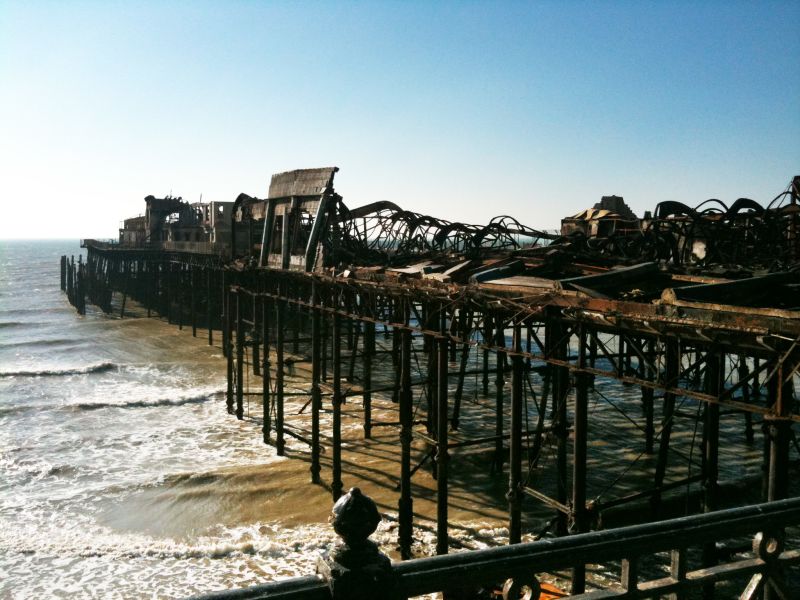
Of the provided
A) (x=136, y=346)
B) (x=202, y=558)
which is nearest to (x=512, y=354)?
(x=202, y=558)

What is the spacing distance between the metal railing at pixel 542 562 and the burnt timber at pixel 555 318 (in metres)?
3.92

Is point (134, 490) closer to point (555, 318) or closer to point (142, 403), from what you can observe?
point (142, 403)

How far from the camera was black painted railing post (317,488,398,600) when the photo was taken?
2.49 meters

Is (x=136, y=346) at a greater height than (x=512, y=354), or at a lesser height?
lesser

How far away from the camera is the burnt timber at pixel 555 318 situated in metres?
8.15

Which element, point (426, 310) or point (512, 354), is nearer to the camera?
point (512, 354)

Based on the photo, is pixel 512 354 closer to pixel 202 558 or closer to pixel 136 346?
pixel 202 558

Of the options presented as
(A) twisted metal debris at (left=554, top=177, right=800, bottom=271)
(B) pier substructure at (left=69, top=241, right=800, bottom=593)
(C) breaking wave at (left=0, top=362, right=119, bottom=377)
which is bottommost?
(C) breaking wave at (left=0, top=362, right=119, bottom=377)

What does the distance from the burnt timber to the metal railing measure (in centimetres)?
392

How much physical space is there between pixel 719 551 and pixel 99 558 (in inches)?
427

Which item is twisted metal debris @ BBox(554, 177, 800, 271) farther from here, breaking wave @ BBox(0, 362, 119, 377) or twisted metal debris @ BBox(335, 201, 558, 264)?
breaking wave @ BBox(0, 362, 119, 377)

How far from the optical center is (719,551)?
1024 centimetres

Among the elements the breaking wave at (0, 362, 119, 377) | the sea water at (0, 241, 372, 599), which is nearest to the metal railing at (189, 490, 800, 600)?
the sea water at (0, 241, 372, 599)

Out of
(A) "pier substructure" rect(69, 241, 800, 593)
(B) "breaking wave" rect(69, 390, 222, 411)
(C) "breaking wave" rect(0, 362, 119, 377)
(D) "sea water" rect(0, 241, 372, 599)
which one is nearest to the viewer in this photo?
(A) "pier substructure" rect(69, 241, 800, 593)
